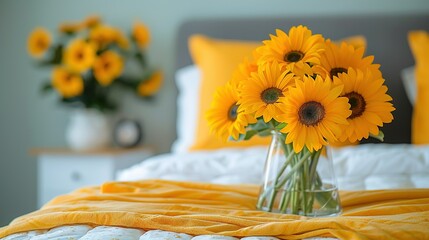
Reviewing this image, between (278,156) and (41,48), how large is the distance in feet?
6.72

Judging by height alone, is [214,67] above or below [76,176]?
above

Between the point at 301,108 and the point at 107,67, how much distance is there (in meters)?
1.97

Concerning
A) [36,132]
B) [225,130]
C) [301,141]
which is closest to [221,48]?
[36,132]

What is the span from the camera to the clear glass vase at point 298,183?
51.3 inches

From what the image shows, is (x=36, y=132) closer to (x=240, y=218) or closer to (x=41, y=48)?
(x=41, y=48)

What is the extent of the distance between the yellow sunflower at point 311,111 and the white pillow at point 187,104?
1.49m

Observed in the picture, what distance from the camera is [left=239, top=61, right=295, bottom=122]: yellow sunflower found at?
122cm

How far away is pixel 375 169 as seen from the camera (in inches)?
75.2

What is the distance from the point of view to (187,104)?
286 cm

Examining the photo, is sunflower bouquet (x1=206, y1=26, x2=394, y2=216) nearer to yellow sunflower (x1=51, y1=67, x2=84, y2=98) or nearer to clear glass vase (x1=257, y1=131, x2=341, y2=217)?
clear glass vase (x1=257, y1=131, x2=341, y2=217)

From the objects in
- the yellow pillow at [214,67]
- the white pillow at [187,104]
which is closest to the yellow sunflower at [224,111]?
the yellow pillow at [214,67]

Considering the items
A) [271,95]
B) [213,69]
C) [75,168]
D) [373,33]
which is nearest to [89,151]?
[75,168]

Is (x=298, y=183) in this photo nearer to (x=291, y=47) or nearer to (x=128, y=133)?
(x=291, y=47)

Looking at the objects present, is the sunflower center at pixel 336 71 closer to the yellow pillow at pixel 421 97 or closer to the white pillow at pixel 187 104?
the yellow pillow at pixel 421 97
